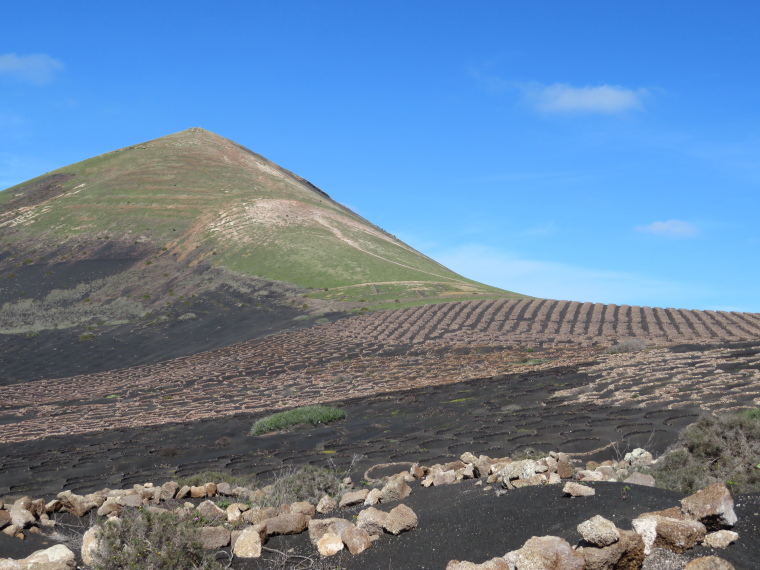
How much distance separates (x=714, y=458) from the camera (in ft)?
32.3

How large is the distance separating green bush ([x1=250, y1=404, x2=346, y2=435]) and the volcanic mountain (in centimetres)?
2557

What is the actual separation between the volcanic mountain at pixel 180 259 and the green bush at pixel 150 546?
40.2 meters

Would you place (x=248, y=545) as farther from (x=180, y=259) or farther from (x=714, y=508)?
(x=180, y=259)

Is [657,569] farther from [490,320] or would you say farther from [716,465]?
[490,320]

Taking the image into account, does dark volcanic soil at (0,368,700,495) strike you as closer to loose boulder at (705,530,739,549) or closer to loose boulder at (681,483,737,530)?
loose boulder at (681,483,737,530)

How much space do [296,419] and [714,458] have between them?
14.6 metres

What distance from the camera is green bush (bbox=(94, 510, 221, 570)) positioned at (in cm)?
679

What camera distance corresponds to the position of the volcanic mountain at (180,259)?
5559cm

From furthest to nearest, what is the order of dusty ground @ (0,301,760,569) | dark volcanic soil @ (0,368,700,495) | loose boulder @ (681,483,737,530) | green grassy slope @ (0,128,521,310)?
1. green grassy slope @ (0,128,521,310)
2. dark volcanic soil @ (0,368,700,495)
3. dusty ground @ (0,301,760,569)
4. loose boulder @ (681,483,737,530)

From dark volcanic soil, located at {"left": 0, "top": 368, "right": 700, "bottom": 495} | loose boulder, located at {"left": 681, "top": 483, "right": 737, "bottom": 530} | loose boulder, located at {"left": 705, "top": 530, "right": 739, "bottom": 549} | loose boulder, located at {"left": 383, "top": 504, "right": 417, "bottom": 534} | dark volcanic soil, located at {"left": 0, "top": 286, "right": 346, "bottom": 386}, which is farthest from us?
dark volcanic soil, located at {"left": 0, "top": 286, "right": 346, "bottom": 386}

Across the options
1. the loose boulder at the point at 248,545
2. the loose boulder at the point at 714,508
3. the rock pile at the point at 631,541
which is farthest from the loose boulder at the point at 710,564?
the loose boulder at the point at 248,545

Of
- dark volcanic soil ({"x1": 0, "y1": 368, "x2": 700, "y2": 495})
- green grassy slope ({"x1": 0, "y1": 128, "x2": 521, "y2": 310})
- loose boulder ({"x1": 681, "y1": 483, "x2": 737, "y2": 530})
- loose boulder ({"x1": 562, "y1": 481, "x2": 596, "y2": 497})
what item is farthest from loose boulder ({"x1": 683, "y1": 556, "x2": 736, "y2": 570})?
green grassy slope ({"x1": 0, "y1": 128, "x2": 521, "y2": 310})

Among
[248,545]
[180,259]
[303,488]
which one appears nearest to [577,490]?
[248,545]

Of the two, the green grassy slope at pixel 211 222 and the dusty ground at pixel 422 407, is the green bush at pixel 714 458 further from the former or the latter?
the green grassy slope at pixel 211 222
